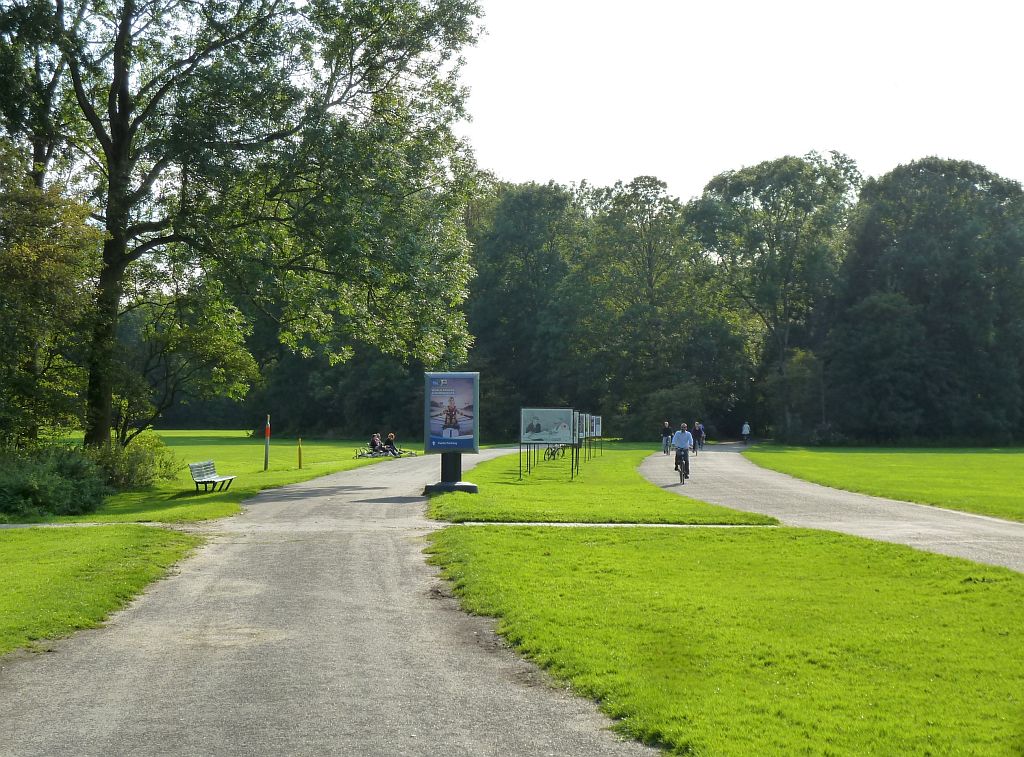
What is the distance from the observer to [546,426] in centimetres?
3556

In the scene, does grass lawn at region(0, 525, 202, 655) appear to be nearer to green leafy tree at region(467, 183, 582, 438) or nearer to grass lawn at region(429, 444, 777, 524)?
grass lawn at region(429, 444, 777, 524)

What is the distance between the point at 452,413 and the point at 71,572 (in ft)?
43.8

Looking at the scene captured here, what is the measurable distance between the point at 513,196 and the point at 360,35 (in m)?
66.4

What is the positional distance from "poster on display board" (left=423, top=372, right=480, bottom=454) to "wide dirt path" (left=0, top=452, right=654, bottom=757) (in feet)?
39.2

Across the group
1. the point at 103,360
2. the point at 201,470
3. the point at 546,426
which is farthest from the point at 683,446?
the point at 103,360

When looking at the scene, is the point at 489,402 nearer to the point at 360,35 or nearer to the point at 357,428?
the point at 357,428

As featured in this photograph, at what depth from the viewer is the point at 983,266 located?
82.8 meters

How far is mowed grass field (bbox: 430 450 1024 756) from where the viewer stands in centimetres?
661

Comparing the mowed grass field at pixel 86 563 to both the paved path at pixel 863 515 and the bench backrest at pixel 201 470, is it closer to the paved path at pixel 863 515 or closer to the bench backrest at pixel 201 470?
the bench backrest at pixel 201 470

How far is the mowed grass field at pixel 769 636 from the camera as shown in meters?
6.61

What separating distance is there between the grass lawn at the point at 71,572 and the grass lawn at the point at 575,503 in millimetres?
5877

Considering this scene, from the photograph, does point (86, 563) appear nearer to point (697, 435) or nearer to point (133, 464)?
point (133, 464)

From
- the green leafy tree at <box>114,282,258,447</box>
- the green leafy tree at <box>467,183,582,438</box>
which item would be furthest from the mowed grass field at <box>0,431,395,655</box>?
the green leafy tree at <box>467,183,582,438</box>

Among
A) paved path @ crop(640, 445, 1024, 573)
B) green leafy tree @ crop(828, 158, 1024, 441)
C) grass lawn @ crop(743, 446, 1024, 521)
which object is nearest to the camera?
paved path @ crop(640, 445, 1024, 573)
